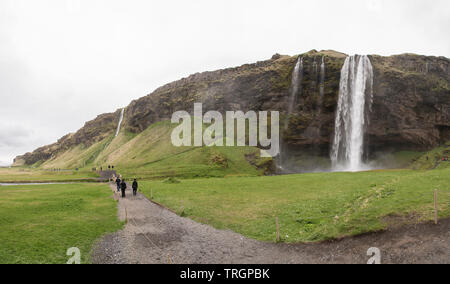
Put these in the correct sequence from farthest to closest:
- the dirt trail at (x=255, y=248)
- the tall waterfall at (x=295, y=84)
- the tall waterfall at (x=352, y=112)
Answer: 1. the tall waterfall at (x=295, y=84)
2. the tall waterfall at (x=352, y=112)
3. the dirt trail at (x=255, y=248)

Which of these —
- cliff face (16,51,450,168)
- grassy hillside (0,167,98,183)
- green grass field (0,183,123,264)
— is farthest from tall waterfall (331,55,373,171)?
grassy hillside (0,167,98,183)

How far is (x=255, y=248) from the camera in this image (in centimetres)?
1373

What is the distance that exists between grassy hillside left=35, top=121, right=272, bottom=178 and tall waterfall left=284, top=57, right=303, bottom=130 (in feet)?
71.6

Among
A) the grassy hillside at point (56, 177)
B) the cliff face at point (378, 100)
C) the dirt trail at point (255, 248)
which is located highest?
the cliff face at point (378, 100)

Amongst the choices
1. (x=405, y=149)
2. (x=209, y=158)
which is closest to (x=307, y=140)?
(x=405, y=149)

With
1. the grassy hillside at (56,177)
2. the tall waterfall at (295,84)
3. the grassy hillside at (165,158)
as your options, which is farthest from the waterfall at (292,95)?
the grassy hillside at (56,177)

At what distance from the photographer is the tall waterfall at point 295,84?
90.4 meters

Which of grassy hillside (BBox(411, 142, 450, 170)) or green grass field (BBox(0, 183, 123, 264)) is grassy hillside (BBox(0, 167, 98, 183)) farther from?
grassy hillside (BBox(411, 142, 450, 170))

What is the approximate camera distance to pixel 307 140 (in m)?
91.9

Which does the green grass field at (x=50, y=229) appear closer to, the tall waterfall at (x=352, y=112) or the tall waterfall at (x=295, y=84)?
the tall waterfall at (x=352, y=112)

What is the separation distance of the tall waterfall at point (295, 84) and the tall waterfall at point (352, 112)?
579 inches

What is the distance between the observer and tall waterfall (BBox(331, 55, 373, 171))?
76.6 meters
